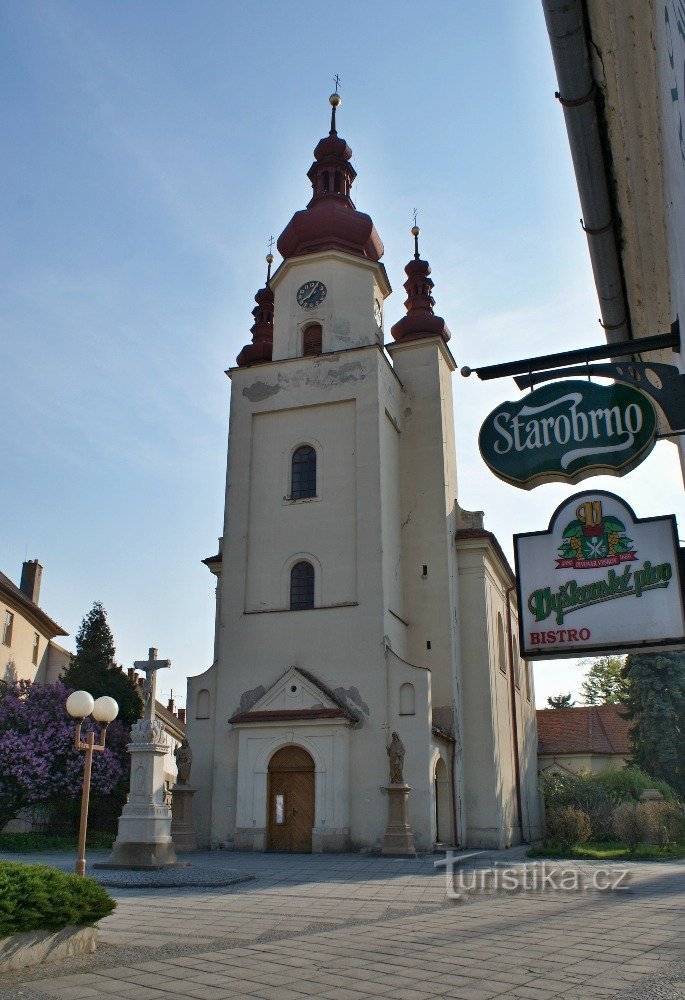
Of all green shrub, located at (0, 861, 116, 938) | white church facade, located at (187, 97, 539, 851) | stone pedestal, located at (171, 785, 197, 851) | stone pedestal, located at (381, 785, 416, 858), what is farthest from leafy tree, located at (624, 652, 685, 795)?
green shrub, located at (0, 861, 116, 938)

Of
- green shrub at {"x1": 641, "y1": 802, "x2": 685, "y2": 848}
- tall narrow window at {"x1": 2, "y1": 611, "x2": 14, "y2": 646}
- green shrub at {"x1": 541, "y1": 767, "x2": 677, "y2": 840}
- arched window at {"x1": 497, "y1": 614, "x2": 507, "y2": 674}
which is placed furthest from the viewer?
tall narrow window at {"x1": 2, "y1": 611, "x2": 14, "y2": 646}

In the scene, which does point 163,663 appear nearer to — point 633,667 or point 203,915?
point 203,915

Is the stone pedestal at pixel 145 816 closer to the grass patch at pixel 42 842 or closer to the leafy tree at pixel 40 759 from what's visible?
the grass patch at pixel 42 842

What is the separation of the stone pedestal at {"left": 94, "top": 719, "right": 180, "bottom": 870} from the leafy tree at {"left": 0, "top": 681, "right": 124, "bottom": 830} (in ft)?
31.8

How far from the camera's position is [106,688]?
32125mm

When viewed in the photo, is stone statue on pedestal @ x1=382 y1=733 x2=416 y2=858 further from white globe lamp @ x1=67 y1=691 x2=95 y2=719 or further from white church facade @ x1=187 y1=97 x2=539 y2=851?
white globe lamp @ x1=67 y1=691 x2=95 y2=719

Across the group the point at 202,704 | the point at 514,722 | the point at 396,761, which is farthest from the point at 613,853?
the point at 202,704

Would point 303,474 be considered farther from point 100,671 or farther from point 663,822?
point 663,822

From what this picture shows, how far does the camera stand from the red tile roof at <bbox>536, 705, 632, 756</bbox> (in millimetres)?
41000

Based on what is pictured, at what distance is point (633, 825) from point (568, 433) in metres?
19.5

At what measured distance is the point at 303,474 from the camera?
28.6 meters

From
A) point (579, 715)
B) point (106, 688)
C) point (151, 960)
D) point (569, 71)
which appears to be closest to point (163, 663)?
point (151, 960)

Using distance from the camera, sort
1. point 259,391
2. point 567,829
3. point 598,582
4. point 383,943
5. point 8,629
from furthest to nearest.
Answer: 1. point 8,629
2. point 259,391
3. point 567,829
4. point 383,943
5. point 598,582

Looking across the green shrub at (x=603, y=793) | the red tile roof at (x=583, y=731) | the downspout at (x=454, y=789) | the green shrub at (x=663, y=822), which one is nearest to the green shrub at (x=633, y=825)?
the green shrub at (x=663, y=822)
